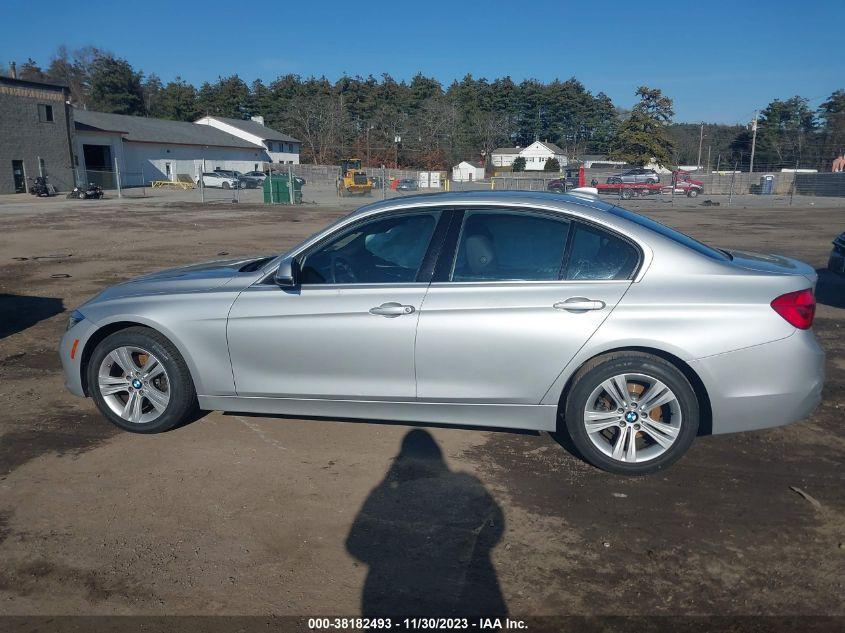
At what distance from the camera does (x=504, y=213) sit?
4.29 metres

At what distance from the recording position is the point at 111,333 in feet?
15.7

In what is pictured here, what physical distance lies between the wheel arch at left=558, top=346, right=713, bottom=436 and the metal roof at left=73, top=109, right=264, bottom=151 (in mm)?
54256

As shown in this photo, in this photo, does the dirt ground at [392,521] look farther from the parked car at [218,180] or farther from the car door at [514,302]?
the parked car at [218,180]

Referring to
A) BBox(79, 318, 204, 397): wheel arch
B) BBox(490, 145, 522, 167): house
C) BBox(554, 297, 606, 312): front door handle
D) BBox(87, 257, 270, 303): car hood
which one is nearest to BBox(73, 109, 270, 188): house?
BBox(490, 145, 522, 167): house

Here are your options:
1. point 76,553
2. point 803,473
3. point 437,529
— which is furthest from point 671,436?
point 76,553

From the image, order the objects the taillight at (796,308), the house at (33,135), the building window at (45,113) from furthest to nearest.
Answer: the building window at (45,113) < the house at (33,135) < the taillight at (796,308)

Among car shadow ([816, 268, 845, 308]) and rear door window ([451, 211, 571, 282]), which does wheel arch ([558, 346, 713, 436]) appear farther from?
car shadow ([816, 268, 845, 308])

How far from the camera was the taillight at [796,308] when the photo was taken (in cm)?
391

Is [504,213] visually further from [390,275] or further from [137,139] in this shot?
[137,139]

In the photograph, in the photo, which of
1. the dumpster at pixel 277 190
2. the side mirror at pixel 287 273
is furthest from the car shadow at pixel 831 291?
the dumpster at pixel 277 190

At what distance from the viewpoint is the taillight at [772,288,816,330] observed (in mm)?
3910

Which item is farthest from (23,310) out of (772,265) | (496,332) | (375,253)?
(772,265)

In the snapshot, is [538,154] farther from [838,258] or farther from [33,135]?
[838,258]

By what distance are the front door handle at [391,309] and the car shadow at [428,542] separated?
97 centimetres
